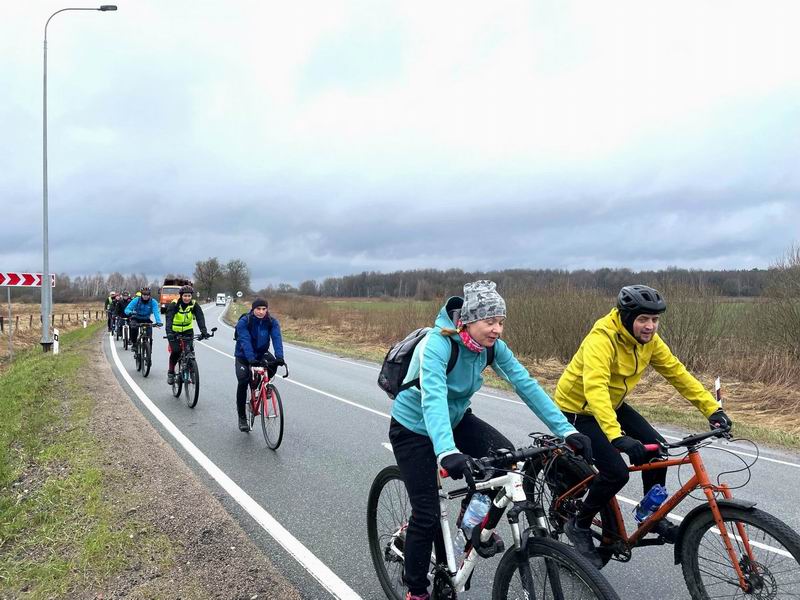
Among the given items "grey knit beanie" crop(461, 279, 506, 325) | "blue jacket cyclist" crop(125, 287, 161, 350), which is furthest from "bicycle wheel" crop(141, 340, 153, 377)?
"grey knit beanie" crop(461, 279, 506, 325)

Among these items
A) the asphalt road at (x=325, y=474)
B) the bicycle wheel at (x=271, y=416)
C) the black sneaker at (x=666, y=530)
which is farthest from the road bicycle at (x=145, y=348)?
the black sneaker at (x=666, y=530)

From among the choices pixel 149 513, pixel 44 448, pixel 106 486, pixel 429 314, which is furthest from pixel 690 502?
pixel 429 314

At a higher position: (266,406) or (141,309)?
(141,309)

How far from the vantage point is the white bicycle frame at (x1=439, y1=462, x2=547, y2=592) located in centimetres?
255

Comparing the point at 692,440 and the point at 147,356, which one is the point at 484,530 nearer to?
the point at 692,440

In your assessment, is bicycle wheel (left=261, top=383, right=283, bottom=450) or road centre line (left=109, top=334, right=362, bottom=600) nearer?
road centre line (left=109, top=334, right=362, bottom=600)

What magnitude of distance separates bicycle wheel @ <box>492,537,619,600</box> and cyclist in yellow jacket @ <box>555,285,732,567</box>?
1097 mm

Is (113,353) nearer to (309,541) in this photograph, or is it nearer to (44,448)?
(44,448)

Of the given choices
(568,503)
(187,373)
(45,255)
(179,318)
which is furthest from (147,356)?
(568,503)

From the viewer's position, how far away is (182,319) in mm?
10562

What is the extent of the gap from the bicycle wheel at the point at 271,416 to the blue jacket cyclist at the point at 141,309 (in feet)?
28.4

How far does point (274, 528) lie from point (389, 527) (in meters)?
1.42

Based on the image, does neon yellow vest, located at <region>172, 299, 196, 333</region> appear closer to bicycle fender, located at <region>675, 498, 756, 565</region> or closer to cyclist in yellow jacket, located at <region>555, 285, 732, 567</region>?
cyclist in yellow jacket, located at <region>555, 285, 732, 567</region>

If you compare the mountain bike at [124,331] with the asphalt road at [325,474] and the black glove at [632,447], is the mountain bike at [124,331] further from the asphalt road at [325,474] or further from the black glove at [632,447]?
the black glove at [632,447]
